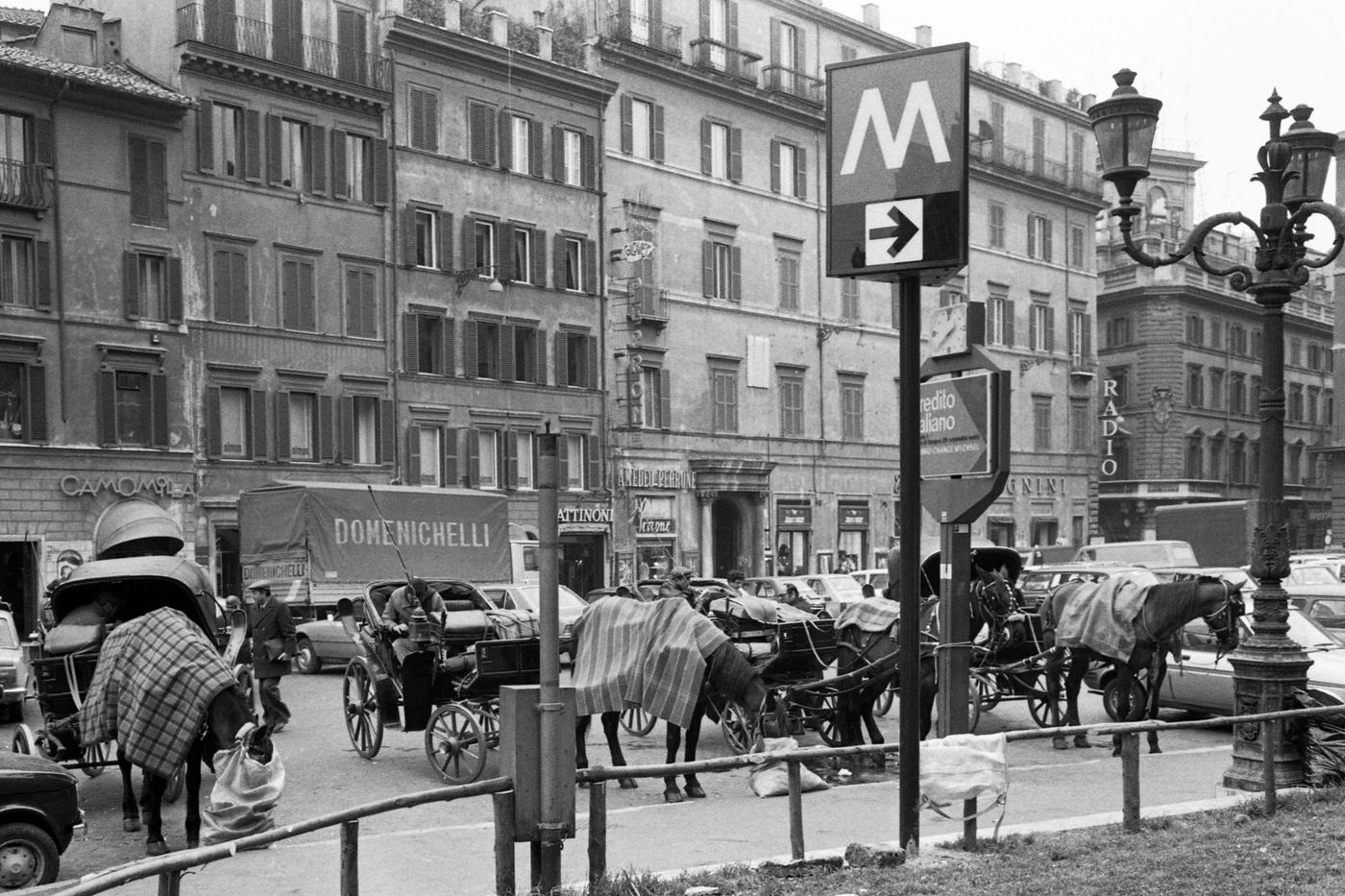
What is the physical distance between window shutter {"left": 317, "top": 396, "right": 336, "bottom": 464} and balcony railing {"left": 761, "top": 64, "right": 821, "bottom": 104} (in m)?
18.6

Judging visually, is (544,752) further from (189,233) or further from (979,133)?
(979,133)

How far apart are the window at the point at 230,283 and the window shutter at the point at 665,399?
1260 cm

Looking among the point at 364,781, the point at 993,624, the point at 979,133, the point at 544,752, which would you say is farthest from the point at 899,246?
the point at 979,133

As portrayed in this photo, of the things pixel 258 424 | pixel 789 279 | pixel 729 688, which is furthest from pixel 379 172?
pixel 729 688

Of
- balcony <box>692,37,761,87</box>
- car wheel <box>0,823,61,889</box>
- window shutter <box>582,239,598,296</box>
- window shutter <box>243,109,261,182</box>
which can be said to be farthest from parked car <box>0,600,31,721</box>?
balcony <box>692,37,761,87</box>

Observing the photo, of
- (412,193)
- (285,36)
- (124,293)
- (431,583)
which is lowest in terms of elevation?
(431,583)

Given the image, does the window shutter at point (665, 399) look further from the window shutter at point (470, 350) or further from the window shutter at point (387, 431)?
the window shutter at point (387, 431)

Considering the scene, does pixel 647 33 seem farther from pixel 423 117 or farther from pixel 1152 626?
pixel 1152 626

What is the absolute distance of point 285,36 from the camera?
35656 millimetres

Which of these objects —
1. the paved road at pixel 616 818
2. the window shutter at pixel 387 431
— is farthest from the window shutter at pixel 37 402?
the paved road at pixel 616 818

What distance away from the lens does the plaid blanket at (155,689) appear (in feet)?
33.7

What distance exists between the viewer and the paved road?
8.10 meters

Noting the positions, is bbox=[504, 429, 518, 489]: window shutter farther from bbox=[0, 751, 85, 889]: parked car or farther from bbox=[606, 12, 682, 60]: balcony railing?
bbox=[0, 751, 85, 889]: parked car

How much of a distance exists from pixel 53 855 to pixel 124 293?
25.6m
